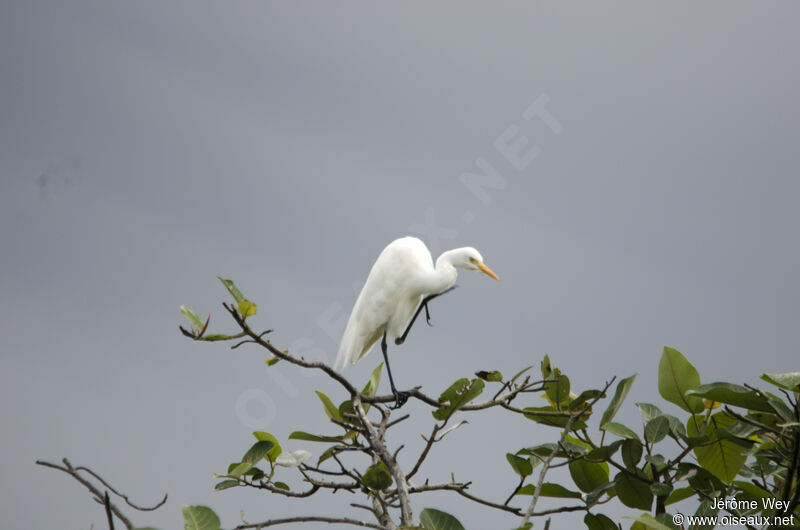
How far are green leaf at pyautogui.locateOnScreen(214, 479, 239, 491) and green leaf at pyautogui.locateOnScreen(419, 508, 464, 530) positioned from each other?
737mm

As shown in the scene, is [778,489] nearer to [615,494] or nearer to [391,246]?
[615,494]

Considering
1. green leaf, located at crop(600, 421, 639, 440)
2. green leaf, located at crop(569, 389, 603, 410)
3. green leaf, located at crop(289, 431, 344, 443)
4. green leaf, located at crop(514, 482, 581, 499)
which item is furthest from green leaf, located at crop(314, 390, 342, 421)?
green leaf, located at crop(600, 421, 639, 440)

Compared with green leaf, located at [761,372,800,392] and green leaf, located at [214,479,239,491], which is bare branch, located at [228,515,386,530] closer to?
green leaf, located at [214,479,239,491]

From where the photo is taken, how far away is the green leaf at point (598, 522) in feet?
6.70

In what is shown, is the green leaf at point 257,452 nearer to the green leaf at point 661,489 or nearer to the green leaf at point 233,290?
the green leaf at point 233,290

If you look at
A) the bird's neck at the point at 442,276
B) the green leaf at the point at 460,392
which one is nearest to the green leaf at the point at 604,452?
the green leaf at the point at 460,392

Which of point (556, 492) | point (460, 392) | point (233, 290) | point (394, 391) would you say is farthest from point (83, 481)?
point (394, 391)

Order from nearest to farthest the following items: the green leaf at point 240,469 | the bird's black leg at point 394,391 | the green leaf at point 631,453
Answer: the green leaf at point 631,453 < the green leaf at point 240,469 < the bird's black leg at point 394,391

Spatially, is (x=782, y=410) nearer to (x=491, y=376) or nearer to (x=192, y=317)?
(x=491, y=376)

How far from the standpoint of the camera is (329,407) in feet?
7.64

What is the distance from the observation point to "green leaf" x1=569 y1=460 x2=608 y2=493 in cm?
210

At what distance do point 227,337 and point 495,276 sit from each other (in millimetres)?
1719

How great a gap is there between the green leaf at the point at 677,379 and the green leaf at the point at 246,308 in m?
1.19

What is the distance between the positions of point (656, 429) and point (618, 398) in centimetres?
15
